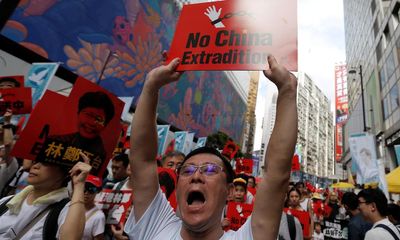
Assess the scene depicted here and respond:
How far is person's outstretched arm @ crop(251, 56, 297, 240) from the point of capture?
145 cm

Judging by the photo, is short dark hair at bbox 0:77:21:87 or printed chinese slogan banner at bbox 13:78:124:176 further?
short dark hair at bbox 0:77:21:87

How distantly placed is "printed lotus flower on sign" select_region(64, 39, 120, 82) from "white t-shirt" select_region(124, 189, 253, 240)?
1480 centimetres

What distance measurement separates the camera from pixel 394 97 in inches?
858

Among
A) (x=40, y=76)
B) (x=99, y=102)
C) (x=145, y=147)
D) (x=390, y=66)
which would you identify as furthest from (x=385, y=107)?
(x=145, y=147)

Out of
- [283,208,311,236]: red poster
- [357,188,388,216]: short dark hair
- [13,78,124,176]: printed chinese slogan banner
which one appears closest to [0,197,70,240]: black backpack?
[13,78,124,176]: printed chinese slogan banner

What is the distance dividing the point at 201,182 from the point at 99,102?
6.51 ft

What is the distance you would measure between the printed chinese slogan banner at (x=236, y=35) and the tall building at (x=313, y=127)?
308ft

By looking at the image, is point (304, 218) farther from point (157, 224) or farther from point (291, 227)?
point (157, 224)

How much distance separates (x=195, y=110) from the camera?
33125 mm

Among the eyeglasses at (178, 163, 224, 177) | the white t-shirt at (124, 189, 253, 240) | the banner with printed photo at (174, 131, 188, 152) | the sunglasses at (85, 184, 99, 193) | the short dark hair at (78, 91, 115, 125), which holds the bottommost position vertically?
the white t-shirt at (124, 189, 253, 240)

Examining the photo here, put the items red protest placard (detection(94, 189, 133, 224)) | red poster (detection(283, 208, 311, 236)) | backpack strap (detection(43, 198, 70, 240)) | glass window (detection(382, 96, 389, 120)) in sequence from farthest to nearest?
glass window (detection(382, 96, 389, 120)) → red poster (detection(283, 208, 311, 236)) → red protest placard (detection(94, 189, 133, 224)) → backpack strap (detection(43, 198, 70, 240))

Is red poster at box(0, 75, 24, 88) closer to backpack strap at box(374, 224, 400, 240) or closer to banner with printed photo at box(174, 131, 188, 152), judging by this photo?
backpack strap at box(374, 224, 400, 240)

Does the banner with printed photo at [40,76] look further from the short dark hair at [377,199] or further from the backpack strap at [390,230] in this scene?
the backpack strap at [390,230]

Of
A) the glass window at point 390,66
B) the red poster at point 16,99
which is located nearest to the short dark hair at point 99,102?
the red poster at point 16,99
